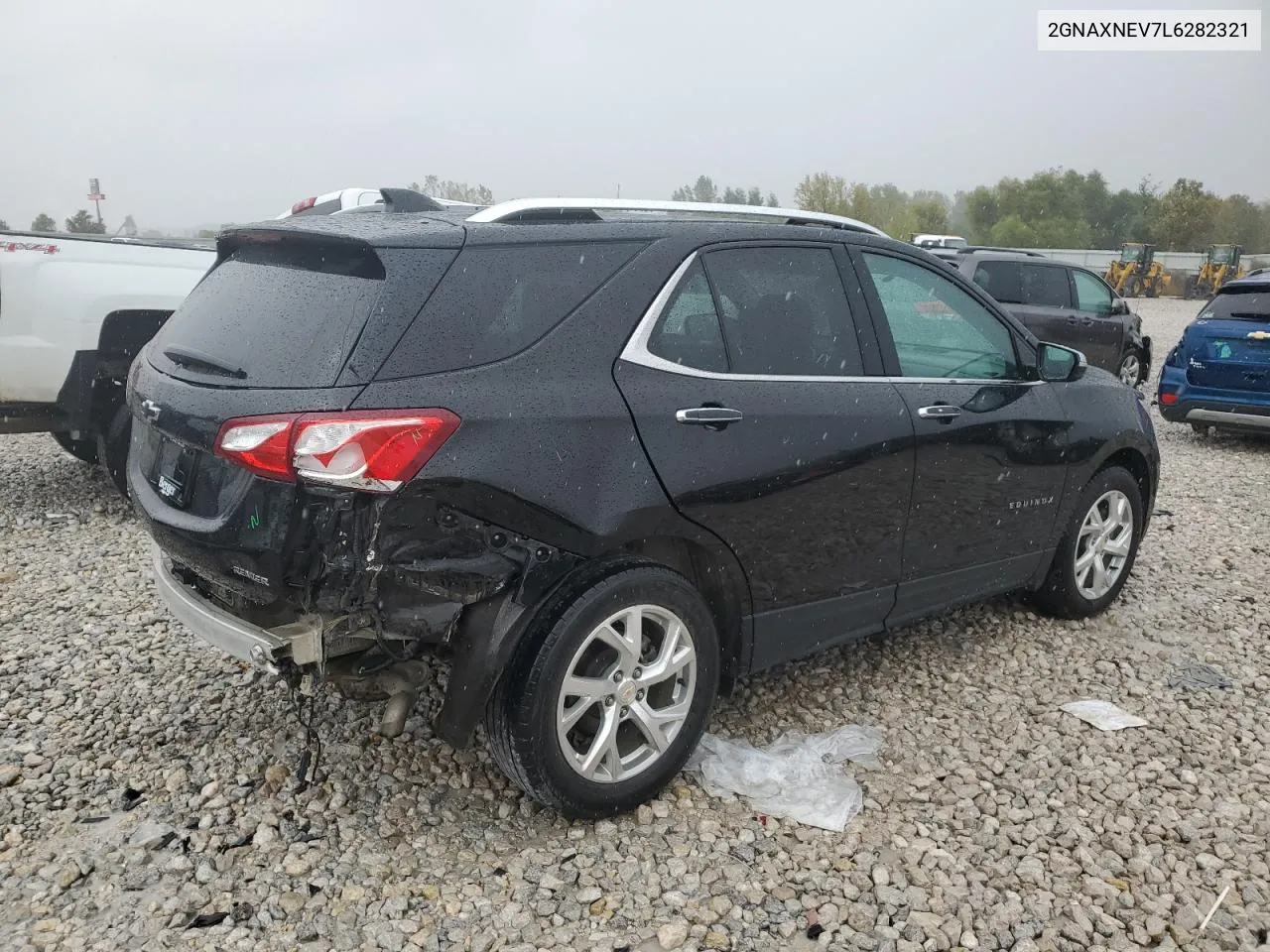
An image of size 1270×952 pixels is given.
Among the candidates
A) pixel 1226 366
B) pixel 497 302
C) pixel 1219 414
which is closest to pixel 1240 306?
pixel 1226 366

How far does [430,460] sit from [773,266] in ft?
4.73

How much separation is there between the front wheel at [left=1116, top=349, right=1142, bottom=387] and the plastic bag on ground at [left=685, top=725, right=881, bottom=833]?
10.5 metres

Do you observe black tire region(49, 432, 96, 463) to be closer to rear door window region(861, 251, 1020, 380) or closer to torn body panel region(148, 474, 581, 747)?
torn body panel region(148, 474, 581, 747)

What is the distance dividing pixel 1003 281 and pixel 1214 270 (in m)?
37.1

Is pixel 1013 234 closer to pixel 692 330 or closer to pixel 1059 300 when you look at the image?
pixel 1059 300

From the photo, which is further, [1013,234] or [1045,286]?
[1013,234]

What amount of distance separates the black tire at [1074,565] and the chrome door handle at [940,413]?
1129 millimetres

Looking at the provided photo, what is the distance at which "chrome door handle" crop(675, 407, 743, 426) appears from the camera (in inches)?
115

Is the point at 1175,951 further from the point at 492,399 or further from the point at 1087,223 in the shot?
the point at 1087,223

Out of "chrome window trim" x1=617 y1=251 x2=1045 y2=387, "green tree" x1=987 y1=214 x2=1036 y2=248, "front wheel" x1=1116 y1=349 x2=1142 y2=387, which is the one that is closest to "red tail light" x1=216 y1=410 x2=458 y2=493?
"chrome window trim" x1=617 y1=251 x2=1045 y2=387

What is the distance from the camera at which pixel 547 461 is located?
2672 mm

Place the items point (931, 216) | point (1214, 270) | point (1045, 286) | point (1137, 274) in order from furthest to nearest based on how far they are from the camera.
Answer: point (931, 216), point (1214, 270), point (1137, 274), point (1045, 286)

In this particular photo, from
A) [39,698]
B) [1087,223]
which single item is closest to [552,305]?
[39,698]

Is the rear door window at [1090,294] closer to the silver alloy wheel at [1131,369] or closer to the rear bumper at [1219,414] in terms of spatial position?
the silver alloy wheel at [1131,369]
